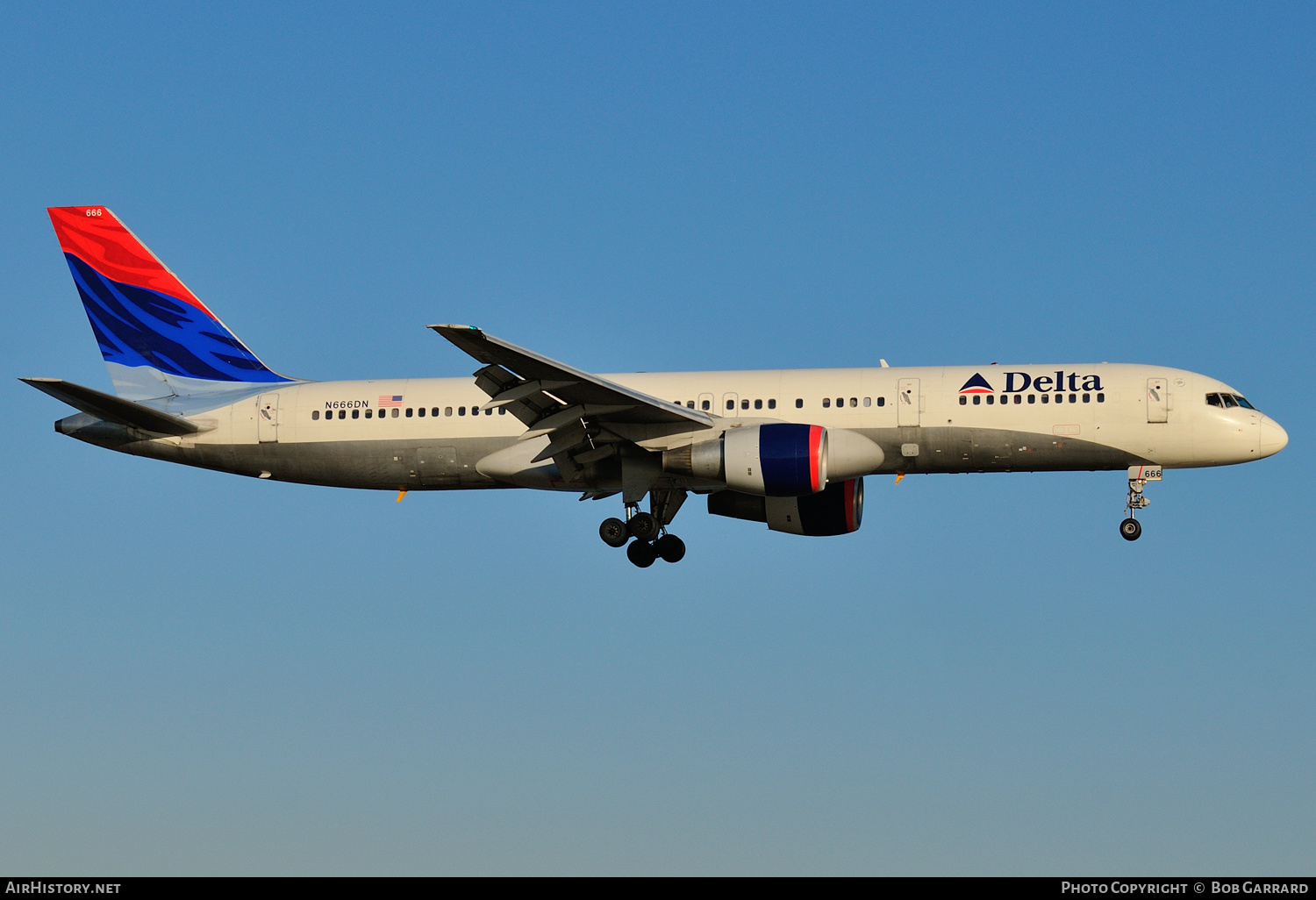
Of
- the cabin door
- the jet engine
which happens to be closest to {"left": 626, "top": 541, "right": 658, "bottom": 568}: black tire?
the jet engine

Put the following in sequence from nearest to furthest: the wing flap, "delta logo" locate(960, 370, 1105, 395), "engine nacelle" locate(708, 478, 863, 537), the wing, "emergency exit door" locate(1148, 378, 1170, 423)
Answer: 1. the wing flap
2. the wing
3. "emergency exit door" locate(1148, 378, 1170, 423)
4. "delta logo" locate(960, 370, 1105, 395)
5. "engine nacelle" locate(708, 478, 863, 537)

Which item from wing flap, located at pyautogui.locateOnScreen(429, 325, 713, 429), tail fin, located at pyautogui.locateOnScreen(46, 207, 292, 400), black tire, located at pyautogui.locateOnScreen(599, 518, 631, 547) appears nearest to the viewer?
wing flap, located at pyautogui.locateOnScreen(429, 325, 713, 429)

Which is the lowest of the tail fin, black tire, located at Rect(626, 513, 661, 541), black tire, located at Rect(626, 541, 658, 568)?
black tire, located at Rect(626, 541, 658, 568)

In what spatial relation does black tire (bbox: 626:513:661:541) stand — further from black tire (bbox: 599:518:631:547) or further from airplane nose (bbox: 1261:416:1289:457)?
airplane nose (bbox: 1261:416:1289:457)

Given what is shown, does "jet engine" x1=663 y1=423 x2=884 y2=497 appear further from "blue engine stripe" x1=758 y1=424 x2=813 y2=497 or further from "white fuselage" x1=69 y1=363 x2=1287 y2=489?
"white fuselage" x1=69 y1=363 x2=1287 y2=489

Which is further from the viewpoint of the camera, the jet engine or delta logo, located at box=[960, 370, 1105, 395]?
delta logo, located at box=[960, 370, 1105, 395]

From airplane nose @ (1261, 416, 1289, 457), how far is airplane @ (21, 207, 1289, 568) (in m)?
0.05

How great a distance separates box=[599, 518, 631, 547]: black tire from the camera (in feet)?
136

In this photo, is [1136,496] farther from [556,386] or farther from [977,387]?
[556,386]

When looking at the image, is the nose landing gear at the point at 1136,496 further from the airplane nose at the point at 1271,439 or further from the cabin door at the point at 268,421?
the cabin door at the point at 268,421

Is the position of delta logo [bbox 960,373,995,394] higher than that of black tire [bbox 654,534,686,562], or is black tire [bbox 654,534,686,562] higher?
delta logo [bbox 960,373,995,394]

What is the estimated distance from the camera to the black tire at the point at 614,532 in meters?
41.3
